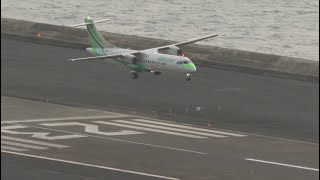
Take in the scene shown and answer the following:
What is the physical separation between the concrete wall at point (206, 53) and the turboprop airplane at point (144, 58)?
13.9ft

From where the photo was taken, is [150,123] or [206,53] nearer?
[150,123]

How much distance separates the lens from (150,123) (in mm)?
97625

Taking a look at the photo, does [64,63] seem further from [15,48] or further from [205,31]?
[205,31]

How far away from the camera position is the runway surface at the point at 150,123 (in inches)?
3179

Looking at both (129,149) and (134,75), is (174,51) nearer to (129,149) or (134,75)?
(134,75)

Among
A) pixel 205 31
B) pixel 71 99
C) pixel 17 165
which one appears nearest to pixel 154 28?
pixel 205 31

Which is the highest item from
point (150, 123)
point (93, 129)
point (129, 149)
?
point (129, 149)

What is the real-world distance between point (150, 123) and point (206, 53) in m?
36.9

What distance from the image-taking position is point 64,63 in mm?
126438

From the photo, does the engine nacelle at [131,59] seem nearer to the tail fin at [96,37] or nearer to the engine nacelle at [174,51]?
the engine nacelle at [174,51]

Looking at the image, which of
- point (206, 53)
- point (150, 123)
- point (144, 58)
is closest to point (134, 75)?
point (144, 58)

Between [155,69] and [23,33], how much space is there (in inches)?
1099

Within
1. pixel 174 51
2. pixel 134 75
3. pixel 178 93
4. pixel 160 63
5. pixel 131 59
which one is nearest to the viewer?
pixel 178 93

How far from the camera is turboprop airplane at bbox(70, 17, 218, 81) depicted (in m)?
119
